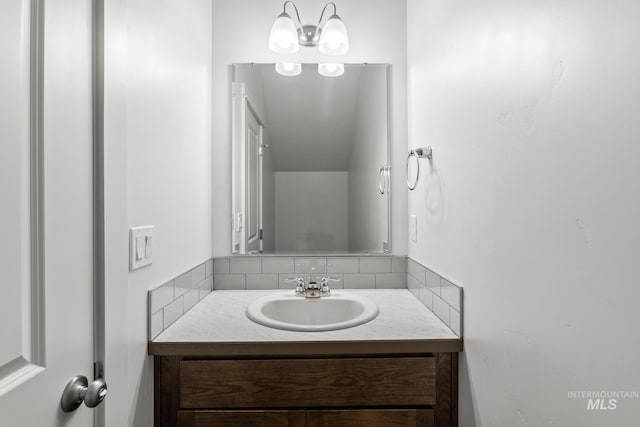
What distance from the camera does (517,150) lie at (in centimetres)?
78

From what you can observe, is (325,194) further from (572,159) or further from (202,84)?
(572,159)

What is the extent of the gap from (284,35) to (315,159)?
568 mm

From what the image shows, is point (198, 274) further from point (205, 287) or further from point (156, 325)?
point (156, 325)

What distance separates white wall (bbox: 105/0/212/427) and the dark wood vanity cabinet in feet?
0.28

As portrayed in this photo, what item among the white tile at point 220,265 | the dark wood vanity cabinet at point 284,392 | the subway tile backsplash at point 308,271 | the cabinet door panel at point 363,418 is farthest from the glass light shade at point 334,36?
the cabinet door panel at point 363,418

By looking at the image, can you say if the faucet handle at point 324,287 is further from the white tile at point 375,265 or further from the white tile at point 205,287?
the white tile at point 205,287

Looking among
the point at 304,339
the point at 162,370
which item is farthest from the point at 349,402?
the point at 162,370

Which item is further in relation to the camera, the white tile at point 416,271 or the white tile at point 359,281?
the white tile at point 359,281

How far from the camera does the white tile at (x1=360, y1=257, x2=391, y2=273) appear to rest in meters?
1.75

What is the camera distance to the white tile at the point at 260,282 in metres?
1.73

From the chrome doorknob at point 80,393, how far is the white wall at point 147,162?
0.09 meters

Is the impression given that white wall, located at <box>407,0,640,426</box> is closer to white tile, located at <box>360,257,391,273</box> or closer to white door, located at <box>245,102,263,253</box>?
white tile, located at <box>360,257,391,273</box>

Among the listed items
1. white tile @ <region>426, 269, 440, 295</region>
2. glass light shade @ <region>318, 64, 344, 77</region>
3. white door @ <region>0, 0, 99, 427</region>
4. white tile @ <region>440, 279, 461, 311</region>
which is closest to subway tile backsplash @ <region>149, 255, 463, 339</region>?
white tile @ <region>426, 269, 440, 295</region>

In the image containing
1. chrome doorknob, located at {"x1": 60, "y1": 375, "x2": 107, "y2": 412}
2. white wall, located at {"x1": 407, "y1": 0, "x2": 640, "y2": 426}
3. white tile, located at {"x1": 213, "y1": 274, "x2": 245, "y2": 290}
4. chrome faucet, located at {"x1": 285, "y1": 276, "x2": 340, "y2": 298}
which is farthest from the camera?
white tile, located at {"x1": 213, "y1": 274, "x2": 245, "y2": 290}
